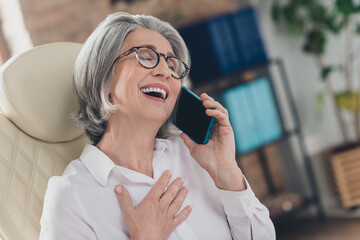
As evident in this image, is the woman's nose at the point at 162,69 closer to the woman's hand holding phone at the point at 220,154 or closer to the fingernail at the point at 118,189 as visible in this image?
the woman's hand holding phone at the point at 220,154

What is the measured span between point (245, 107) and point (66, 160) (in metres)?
1.58

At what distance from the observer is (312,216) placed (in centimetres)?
323

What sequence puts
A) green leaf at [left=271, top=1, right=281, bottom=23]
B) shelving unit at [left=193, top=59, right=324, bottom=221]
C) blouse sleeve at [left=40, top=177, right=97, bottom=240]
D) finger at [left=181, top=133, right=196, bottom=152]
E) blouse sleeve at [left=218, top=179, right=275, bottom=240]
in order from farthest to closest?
green leaf at [left=271, top=1, right=281, bottom=23] → shelving unit at [left=193, top=59, right=324, bottom=221] → finger at [left=181, top=133, right=196, bottom=152] → blouse sleeve at [left=218, top=179, right=275, bottom=240] → blouse sleeve at [left=40, top=177, right=97, bottom=240]

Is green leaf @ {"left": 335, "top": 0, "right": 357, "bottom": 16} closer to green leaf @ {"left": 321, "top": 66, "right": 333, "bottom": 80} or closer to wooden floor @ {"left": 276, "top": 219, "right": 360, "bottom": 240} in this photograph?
green leaf @ {"left": 321, "top": 66, "right": 333, "bottom": 80}

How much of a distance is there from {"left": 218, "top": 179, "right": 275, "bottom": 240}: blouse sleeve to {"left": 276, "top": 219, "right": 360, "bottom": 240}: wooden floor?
63.1 inches

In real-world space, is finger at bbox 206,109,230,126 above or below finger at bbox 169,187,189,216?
above

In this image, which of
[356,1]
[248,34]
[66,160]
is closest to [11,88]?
[66,160]

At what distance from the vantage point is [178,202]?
45.0 inches

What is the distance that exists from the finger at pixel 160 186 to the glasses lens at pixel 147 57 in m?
0.30

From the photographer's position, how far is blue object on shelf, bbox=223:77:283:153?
8.75 feet

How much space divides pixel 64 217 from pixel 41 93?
41 centimetres

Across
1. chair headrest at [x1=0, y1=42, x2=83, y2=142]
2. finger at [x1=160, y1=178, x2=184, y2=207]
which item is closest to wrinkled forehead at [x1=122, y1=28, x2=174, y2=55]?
chair headrest at [x1=0, y1=42, x2=83, y2=142]

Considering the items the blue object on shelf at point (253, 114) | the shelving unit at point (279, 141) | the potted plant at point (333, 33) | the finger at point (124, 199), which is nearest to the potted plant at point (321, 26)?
the potted plant at point (333, 33)

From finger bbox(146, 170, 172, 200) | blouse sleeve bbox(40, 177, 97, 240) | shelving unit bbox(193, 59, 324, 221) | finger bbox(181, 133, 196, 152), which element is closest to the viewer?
blouse sleeve bbox(40, 177, 97, 240)
